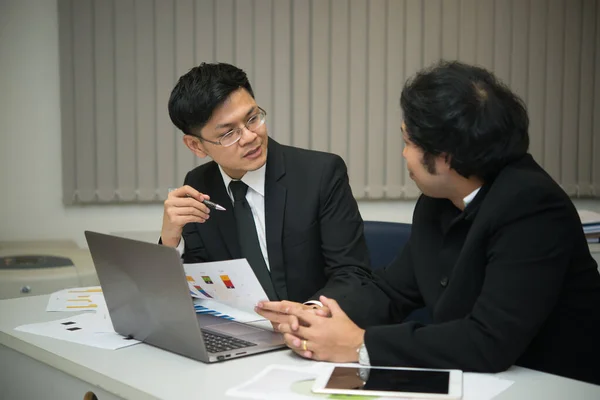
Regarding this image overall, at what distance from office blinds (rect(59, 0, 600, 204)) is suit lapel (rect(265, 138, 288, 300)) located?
1429mm

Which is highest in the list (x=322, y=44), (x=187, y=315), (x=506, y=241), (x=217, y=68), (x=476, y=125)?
(x=322, y=44)

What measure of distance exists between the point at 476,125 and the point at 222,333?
0.69 metres

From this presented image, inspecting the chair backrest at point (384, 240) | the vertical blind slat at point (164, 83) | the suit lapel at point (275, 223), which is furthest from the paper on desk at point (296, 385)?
the vertical blind slat at point (164, 83)

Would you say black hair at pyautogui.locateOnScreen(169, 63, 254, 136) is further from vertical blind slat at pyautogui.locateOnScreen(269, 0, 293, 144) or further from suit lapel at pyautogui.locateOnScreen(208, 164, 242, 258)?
vertical blind slat at pyautogui.locateOnScreen(269, 0, 293, 144)

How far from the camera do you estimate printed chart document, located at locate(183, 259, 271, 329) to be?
1.55 meters

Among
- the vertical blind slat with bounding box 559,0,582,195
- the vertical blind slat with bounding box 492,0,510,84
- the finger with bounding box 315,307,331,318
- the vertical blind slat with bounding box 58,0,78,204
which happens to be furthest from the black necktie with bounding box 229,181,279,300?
the vertical blind slat with bounding box 559,0,582,195

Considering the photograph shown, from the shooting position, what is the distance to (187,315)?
4.51ft

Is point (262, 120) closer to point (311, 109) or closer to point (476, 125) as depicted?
point (476, 125)

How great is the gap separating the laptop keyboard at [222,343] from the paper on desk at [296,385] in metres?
0.14

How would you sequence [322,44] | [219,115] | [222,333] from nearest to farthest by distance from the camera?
[222,333]
[219,115]
[322,44]

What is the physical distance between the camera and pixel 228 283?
5.25 ft

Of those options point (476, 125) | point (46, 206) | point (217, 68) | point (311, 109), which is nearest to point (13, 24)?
point (46, 206)

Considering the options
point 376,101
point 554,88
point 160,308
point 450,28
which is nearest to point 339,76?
point 376,101

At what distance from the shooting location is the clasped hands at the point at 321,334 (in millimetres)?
1383
